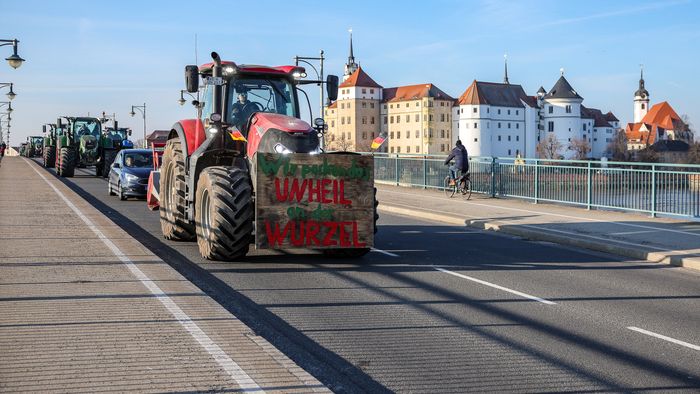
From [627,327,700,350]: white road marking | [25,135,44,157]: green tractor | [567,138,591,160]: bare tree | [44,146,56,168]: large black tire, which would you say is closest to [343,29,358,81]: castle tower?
[567,138,591,160]: bare tree

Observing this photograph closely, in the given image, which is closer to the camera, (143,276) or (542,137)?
(143,276)

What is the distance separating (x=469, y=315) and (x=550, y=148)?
6048 inches

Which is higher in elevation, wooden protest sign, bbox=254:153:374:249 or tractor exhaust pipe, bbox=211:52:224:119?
tractor exhaust pipe, bbox=211:52:224:119

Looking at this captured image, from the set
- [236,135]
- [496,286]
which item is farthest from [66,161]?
[496,286]

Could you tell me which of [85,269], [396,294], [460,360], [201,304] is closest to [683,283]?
[396,294]

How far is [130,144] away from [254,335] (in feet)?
120

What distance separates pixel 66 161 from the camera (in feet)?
123

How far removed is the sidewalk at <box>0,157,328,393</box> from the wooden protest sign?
1.66m

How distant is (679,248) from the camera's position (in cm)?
1331

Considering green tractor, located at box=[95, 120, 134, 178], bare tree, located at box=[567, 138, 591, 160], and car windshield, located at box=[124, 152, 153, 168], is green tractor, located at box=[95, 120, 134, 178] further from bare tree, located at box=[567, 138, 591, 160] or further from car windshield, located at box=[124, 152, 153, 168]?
bare tree, located at box=[567, 138, 591, 160]

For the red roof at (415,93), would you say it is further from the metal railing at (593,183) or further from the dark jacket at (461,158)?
the dark jacket at (461,158)

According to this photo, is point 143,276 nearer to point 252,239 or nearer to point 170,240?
point 252,239

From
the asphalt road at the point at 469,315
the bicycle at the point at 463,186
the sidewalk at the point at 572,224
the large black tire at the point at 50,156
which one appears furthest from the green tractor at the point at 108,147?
the asphalt road at the point at 469,315

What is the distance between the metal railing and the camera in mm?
17953
